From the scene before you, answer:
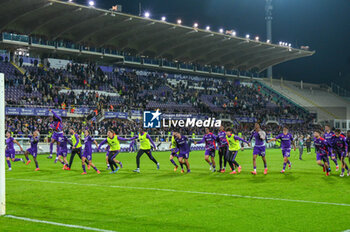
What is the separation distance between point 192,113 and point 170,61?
17.4 meters

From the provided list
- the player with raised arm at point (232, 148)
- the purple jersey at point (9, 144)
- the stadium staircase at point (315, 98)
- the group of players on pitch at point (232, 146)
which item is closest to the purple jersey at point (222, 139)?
the group of players on pitch at point (232, 146)

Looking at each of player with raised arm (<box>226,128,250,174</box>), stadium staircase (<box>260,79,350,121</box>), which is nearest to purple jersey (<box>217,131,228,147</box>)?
player with raised arm (<box>226,128,250,174</box>)

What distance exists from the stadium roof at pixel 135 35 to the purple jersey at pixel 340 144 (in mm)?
37216

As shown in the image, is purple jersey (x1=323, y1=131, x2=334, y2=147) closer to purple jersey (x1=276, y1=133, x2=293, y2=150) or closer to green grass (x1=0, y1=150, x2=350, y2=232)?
purple jersey (x1=276, y1=133, x2=293, y2=150)

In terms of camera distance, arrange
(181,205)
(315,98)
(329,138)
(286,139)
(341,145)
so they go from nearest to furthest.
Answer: (181,205)
(341,145)
(329,138)
(286,139)
(315,98)

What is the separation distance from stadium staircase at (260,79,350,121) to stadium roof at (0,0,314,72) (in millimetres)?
6412

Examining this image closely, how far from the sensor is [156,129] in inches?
2028

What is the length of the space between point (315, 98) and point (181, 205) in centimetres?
7948

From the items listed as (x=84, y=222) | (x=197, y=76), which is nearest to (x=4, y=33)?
(x=197, y=76)

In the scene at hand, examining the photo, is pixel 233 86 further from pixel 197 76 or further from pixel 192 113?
pixel 192 113

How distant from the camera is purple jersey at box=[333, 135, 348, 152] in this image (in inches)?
730

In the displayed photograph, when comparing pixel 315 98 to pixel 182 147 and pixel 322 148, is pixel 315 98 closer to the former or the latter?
pixel 322 148

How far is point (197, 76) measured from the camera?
7531 cm

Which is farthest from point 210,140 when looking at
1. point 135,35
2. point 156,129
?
point 135,35
